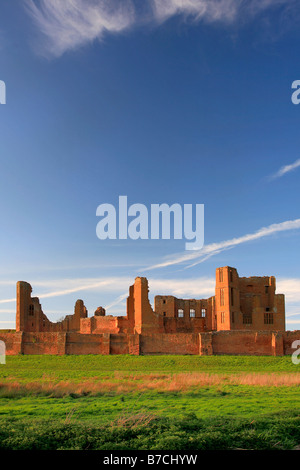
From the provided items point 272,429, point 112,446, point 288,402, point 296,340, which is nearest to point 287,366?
point 296,340

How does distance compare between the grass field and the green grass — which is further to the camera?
the green grass

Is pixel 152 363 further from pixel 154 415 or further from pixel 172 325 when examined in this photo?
pixel 154 415

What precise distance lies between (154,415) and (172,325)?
5026 cm

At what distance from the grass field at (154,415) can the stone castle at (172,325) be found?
57.6ft

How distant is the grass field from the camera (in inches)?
437

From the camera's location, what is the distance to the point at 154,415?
14.1 metres

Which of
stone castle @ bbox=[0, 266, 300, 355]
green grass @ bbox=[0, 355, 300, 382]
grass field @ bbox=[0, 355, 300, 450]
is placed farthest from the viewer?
stone castle @ bbox=[0, 266, 300, 355]

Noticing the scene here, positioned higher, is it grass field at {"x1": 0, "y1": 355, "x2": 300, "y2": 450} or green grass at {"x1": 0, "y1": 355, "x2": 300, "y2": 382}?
grass field at {"x1": 0, "y1": 355, "x2": 300, "y2": 450}

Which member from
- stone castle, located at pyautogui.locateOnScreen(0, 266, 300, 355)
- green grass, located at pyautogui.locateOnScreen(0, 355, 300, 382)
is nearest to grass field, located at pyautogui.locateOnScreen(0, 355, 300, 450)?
green grass, located at pyautogui.locateOnScreen(0, 355, 300, 382)

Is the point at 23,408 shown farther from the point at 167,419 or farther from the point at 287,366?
the point at 287,366

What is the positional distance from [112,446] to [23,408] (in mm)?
7252

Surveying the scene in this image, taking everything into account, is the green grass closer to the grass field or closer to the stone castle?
the stone castle

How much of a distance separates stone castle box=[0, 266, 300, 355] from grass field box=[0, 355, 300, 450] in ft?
57.6

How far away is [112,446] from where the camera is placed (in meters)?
10.6
